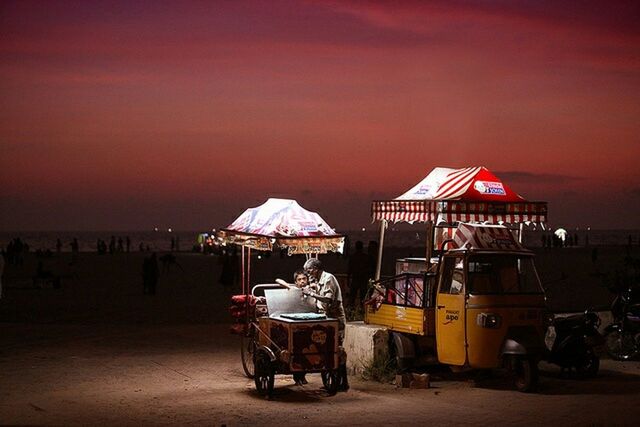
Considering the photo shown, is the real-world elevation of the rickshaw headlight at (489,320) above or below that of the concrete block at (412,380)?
above

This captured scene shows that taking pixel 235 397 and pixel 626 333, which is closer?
pixel 235 397

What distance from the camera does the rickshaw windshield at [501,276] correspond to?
12852 millimetres

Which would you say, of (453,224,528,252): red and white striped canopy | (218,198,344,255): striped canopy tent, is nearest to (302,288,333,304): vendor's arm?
(218,198,344,255): striped canopy tent

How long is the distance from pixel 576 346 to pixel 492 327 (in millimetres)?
1974

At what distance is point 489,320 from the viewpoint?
1252 cm

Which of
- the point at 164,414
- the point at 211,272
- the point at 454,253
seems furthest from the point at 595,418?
the point at 211,272

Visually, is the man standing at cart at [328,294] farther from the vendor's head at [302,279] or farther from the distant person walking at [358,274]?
the distant person walking at [358,274]

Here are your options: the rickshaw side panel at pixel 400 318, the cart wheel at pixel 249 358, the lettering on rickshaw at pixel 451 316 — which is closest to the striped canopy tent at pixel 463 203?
the rickshaw side panel at pixel 400 318

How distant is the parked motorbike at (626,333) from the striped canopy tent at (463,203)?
6.60ft

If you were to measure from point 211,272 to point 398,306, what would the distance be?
3430 centimetres

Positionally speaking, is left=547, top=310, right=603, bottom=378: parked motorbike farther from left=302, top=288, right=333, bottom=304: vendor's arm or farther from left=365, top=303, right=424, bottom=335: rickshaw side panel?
left=302, top=288, right=333, bottom=304: vendor's arm

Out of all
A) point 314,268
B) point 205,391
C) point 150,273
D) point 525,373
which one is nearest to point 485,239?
point 525,373

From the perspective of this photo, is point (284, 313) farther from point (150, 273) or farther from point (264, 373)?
point (150, 273)

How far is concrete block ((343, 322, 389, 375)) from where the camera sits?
45.3 ft
